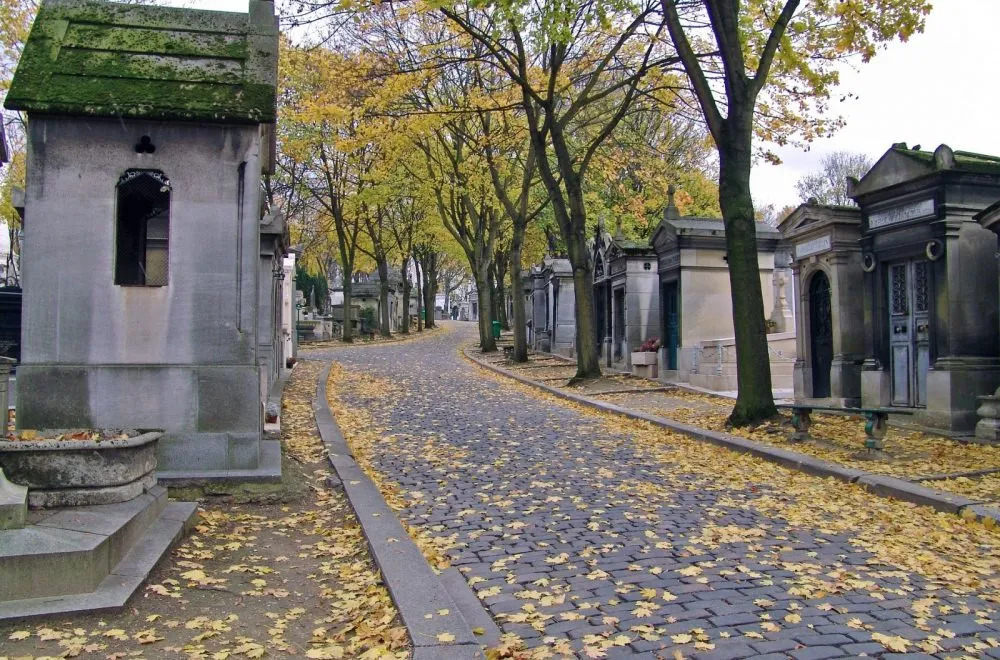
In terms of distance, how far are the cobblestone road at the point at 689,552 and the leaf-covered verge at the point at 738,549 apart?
Answer: 0.05 ft

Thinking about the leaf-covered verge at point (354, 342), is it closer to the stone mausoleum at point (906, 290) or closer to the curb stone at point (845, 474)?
the stone mausoleum at point (906, 290)

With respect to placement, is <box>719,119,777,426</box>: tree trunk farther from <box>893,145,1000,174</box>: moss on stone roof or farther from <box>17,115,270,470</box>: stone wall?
<box>17,115,270,470</box>: stone wall

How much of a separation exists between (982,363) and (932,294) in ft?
3.69

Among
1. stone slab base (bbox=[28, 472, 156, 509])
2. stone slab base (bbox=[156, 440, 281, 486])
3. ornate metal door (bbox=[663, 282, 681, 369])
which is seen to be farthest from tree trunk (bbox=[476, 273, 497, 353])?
stone slab base (bbox=[28, 472, 156, 509])

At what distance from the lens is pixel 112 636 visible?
3.88m

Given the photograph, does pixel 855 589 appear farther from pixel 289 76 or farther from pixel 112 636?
pixel 289 76

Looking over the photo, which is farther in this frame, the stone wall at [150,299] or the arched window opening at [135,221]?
the arched window opening at [135,221]

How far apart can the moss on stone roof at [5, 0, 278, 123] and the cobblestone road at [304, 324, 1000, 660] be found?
155 inches

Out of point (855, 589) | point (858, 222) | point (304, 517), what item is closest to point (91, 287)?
point (304, 517)

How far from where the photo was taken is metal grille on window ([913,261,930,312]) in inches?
439

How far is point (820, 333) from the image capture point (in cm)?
1367

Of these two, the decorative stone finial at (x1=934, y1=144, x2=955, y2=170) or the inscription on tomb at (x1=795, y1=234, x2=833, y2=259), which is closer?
the decorative stone finial at (x1=934, y1=144, x2=955, y2=170)

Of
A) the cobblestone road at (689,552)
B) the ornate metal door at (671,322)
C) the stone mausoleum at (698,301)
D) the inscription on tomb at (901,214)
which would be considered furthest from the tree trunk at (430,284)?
the cobblestone road at (689,552)

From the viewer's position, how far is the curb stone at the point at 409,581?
3.70 meters
